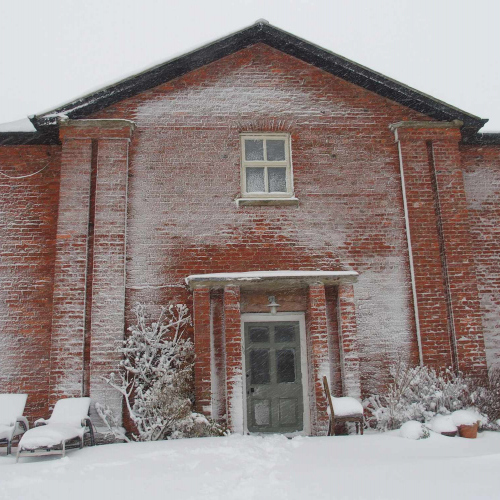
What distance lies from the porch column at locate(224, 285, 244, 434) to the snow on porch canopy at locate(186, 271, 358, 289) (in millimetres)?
156

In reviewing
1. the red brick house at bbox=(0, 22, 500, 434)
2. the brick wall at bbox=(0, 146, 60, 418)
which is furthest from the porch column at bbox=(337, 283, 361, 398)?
the brick wall at bbox=(0, 146, 60, 418)

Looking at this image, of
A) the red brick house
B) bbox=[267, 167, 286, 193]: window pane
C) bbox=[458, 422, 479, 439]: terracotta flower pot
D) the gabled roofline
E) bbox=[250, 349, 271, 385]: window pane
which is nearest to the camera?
bbox=[458, 422, 479, 439]: terracotta flower pot

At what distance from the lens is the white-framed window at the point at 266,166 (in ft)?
29.5

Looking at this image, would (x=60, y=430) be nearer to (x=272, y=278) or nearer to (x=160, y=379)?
(x=160, y=379)

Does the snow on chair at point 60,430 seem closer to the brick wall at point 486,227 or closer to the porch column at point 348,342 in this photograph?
the porch column at point 348,342

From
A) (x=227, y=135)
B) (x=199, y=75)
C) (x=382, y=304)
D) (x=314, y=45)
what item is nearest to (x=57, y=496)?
(x=382, y=304)

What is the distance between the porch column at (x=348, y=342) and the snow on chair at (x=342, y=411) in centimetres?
43

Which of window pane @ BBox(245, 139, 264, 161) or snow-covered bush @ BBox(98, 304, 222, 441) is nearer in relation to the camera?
snow-covered bush @ BBox(98, 304, 222, 441)

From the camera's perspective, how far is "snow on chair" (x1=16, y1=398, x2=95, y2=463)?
5949mm

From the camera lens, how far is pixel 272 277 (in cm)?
786

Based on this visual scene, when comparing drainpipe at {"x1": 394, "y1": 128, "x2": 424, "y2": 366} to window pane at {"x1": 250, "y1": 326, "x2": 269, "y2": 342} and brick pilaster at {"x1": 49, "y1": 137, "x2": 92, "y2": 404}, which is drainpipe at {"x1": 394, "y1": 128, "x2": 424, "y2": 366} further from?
brick pilaster at {"x1": 49, "y1": 137, "x2": 92, "y2": 404}

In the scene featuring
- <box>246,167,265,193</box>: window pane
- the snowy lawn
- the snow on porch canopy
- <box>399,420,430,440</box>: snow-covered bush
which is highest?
<box>246,167,265,193</box>: window pane

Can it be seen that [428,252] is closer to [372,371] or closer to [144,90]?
[372,371]

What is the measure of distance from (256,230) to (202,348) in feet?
7.31
